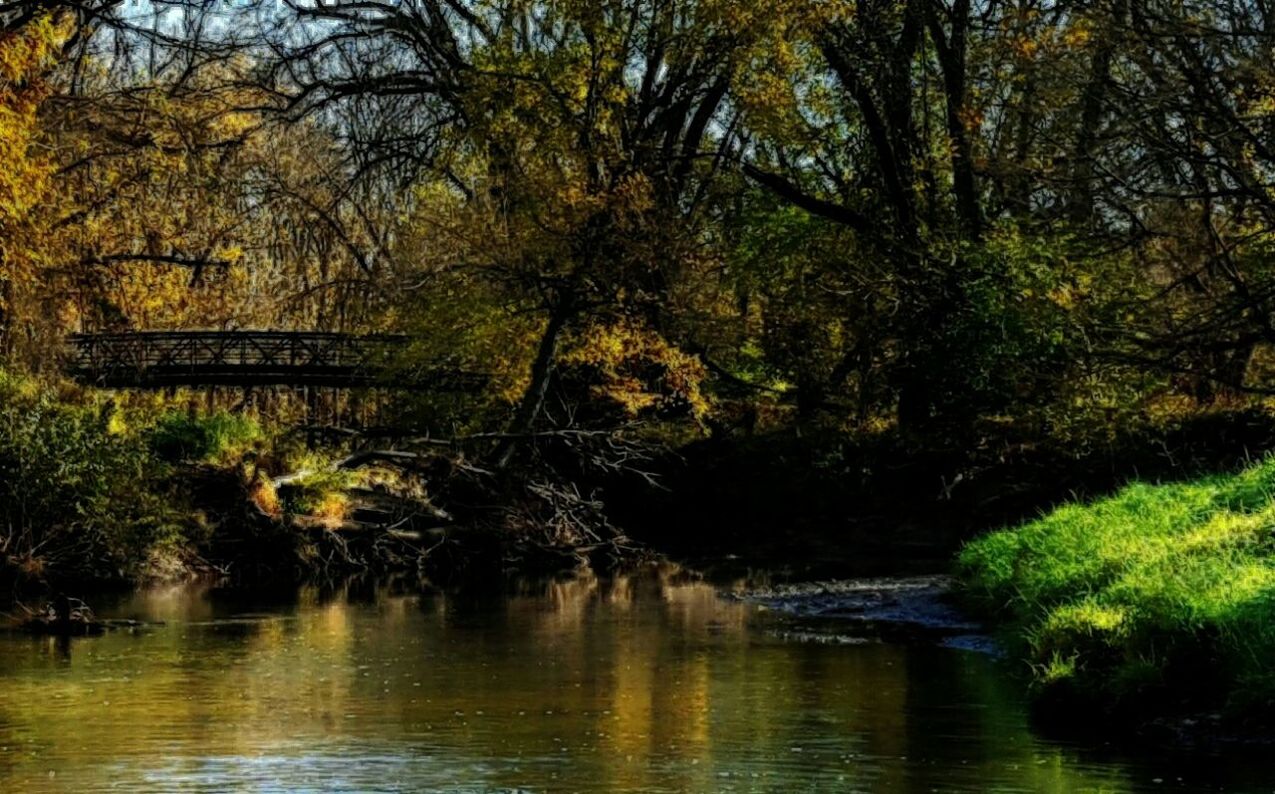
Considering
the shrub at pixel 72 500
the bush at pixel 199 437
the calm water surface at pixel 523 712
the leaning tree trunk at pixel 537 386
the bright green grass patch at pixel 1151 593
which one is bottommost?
the calm water surface at pixel 523 712

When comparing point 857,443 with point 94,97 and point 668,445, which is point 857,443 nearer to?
point 668,445

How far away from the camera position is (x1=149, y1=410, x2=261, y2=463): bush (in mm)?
26766

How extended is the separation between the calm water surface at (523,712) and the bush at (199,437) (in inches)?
276

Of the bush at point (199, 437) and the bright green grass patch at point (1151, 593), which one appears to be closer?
the bright green grass patch at point (1151, 593)

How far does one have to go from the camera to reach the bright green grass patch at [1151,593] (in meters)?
12.0

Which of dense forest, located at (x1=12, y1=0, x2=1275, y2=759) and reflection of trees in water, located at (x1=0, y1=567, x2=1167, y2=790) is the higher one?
dense forest, located at (x1=12, y1=0, x2=1275, y2=759)

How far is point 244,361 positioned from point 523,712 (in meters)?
29.3

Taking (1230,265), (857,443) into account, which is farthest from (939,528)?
(1230,265)

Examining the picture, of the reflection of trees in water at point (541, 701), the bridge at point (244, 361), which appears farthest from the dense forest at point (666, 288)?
the reflection of trees in water at point (541, 701)

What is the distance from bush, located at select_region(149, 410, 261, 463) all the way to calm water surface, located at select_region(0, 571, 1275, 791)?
23.0 feet

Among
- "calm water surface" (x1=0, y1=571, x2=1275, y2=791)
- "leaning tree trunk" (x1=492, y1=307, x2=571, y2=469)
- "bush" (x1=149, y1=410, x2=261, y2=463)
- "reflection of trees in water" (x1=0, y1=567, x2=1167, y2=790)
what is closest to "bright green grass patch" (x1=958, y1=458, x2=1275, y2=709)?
"calm water surface" (x1=0, y1=571, x2=1275, y2=791)

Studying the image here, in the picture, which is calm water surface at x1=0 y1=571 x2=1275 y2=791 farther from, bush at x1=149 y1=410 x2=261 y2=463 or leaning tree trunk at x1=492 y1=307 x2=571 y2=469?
leaning tree trunk at x1=492 y1=307 x2=571 y2=469

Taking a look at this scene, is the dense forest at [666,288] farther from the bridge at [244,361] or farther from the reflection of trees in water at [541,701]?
the reflection of trees in water at [541,701]

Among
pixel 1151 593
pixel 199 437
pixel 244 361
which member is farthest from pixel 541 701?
pixel 244 361
